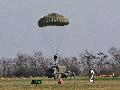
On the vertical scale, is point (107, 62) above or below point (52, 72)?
above

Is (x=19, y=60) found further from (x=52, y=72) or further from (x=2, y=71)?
(x=52, y=72)

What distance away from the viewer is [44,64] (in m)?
198

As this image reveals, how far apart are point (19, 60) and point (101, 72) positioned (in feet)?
134

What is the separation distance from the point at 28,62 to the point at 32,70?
14.7m

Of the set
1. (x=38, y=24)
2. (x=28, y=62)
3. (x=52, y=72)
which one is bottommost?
(x=52, y=72)

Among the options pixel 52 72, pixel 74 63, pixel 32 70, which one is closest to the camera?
pixel 52 72

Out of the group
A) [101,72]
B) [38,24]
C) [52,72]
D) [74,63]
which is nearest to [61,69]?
[52,72]

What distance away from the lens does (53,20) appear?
43.0m

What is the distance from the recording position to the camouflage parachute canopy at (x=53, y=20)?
43031 mm

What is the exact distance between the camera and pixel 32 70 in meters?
182

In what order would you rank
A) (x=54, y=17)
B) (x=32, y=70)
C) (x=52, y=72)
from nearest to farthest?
1. (x=54, y=17)
2. (x=52, y=72)
3. (x=32, y=70)

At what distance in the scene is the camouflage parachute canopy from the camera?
141ft

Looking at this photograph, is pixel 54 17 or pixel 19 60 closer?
pixel 54 17

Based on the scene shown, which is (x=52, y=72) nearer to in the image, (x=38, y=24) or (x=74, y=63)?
(x=38, y=24)
